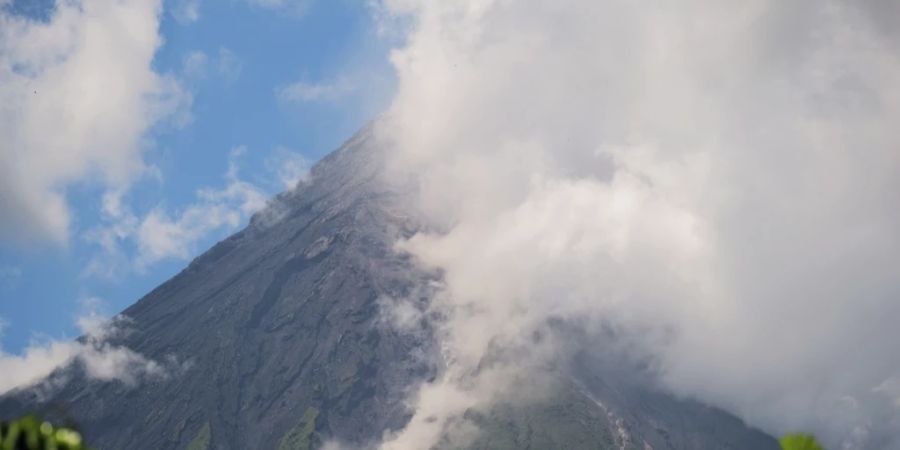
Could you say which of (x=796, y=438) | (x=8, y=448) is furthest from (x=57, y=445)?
(x=796, y=438)

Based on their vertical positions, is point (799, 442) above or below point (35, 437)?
below

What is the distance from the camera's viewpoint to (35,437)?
18.4 meters

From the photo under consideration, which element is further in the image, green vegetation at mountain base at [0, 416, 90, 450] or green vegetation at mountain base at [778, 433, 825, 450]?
green vegetation at mountain base at [778, 433, 825, 450]

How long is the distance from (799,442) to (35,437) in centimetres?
1713

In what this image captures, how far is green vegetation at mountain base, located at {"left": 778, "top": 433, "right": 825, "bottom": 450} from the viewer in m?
18.7

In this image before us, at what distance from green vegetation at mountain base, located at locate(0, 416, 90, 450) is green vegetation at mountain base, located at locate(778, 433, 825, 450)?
16088mm

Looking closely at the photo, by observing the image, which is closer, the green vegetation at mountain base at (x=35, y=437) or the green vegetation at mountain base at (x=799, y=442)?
the green vegetation at mountain base at (x=35, y=437)

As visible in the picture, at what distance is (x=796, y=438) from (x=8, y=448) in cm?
1750

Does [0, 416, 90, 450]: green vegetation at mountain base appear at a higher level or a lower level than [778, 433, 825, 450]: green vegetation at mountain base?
higher

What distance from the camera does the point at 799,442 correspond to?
750 inches

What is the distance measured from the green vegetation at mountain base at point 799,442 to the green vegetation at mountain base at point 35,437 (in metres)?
16.1

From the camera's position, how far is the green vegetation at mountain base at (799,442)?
18.7 m

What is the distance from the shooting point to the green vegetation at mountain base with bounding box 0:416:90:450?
18.1 metres

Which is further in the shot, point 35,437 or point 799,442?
point 799,442
